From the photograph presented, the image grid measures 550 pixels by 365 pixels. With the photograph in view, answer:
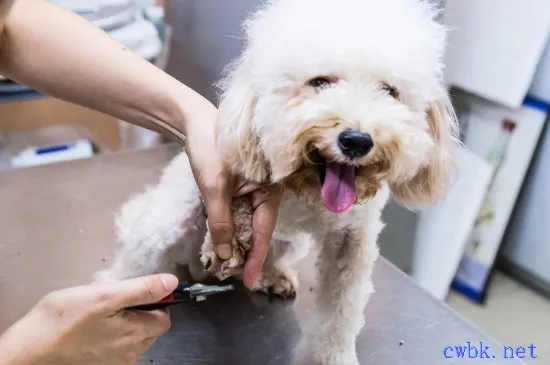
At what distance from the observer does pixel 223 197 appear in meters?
0.80

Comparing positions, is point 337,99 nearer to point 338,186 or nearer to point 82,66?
point 338,186

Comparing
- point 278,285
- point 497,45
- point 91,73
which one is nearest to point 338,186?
point 278,285

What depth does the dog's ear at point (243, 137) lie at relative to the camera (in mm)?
815

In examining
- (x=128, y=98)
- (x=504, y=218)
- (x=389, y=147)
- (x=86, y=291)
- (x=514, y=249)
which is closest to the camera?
(x=86, y=291)

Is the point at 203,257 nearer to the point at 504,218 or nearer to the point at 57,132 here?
the point at 504,218

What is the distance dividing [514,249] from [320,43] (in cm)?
153

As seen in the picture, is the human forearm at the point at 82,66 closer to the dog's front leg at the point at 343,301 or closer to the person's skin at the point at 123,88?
the person's skin at the point at 123,88

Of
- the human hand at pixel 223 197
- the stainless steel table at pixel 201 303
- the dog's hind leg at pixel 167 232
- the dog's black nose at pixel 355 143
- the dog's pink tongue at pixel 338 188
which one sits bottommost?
the stainless steel table at pixel 201 303

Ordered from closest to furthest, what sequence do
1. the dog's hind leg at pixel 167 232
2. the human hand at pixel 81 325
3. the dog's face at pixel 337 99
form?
the human hand at pixel 81 325 < the dog's face at pixel 337 99 < the dog's hind leg at pixel 167 232

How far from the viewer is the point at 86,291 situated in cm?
Result: 63

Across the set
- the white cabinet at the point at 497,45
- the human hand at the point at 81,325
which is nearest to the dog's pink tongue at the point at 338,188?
the human hand at the point at 81,325

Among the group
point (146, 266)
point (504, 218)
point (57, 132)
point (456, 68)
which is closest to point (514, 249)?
point (504, 218)

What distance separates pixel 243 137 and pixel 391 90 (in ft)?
0.65

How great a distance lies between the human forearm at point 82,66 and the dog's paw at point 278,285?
28cm
